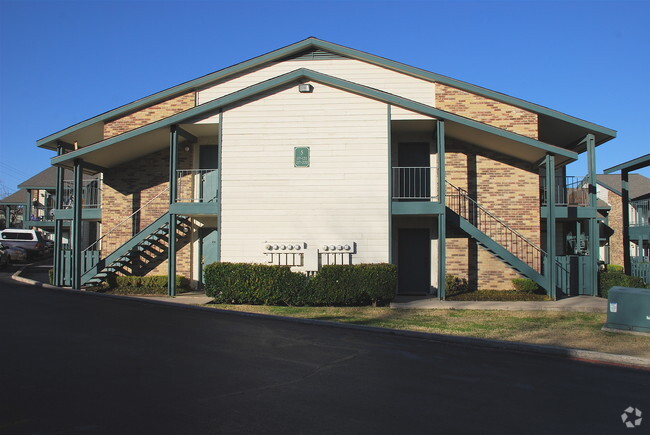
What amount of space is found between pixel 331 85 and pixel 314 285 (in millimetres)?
5999

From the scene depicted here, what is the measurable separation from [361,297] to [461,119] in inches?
233

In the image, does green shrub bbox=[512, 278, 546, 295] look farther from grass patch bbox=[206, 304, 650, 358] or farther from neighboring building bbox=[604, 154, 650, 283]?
neighboring building bbox=[604, 154, 650, 283]

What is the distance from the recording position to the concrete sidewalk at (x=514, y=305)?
1441 centimetres

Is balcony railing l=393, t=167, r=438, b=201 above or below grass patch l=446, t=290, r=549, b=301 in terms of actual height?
above

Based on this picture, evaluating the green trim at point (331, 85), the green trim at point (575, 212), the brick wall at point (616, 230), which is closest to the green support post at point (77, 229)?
the green trim at point (331, 85)

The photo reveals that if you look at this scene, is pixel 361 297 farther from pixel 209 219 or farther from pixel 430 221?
pixel 209 219

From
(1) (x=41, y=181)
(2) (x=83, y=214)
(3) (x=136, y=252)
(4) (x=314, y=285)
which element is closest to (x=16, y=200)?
(1) (x=41, y=181)

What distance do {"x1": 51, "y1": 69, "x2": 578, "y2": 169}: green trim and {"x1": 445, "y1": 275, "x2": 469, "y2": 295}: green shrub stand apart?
4.74 metres

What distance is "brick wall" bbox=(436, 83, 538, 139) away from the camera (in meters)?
17.6

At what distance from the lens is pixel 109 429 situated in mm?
4973

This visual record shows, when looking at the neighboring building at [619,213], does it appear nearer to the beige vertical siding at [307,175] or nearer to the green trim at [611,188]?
the green trim at [611,188]

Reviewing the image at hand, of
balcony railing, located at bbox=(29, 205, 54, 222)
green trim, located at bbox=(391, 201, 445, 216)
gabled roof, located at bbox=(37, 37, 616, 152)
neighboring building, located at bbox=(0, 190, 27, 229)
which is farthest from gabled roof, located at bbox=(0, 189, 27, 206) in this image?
green trim, located at bbox=(391, 201, 445, 216)

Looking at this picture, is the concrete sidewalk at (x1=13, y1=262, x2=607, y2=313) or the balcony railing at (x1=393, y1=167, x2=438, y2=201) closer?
the concrete sidewalk at (x1=13, y1=262, x2=607, y2=313)

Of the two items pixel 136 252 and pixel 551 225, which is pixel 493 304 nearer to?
pixel 551 225
